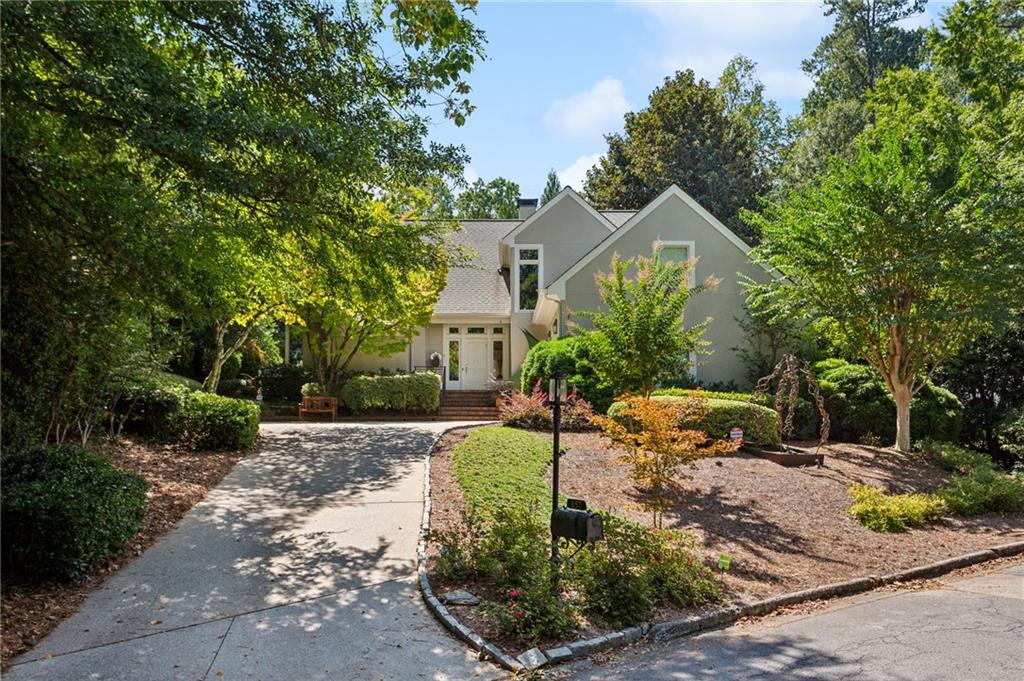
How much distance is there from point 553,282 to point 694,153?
17989 mm

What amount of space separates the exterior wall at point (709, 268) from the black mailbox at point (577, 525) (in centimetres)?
1319

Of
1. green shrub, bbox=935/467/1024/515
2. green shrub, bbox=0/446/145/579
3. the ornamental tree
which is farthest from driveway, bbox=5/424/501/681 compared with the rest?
green shrub, bbox=935/467/1024/515

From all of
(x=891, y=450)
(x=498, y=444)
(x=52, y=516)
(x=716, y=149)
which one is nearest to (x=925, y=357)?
(x=891, y=450)

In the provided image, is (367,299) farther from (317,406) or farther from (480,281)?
(480,281)

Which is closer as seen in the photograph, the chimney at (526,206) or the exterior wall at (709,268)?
the exterior wall at (709,268)

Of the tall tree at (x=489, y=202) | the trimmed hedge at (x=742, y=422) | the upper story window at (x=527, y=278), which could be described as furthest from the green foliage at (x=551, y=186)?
the trimmed hedge at (x=742, y=422)

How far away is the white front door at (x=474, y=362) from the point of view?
78.0ft

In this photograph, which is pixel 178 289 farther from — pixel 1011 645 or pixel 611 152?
pixel 611 152

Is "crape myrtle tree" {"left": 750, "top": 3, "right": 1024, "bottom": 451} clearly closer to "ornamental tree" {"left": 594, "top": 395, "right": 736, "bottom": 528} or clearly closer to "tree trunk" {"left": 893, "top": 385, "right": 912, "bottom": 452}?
"tree trunk" {"left": 893, "top": 385, "right": 912, "bottom": 452}

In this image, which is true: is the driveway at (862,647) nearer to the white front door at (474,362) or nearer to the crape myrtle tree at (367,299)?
the crape myrtle tree at (367,299)

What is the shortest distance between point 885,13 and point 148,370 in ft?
124

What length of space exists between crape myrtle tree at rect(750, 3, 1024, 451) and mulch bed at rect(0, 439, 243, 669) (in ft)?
38.9

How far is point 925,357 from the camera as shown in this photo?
1402cm

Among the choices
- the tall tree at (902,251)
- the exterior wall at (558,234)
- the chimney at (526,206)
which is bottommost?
the tall tree at (902,251)
